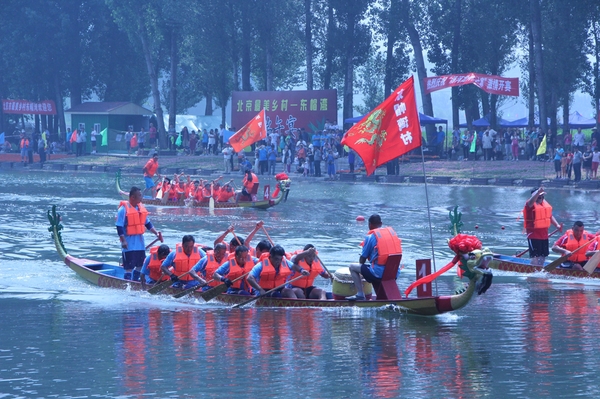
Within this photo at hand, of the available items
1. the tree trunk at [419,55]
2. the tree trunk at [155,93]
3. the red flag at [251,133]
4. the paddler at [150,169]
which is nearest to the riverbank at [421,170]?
the tree trunk at [155,93]

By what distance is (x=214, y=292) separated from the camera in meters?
17.8

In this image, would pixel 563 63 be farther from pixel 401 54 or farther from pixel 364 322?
pixel 364 322

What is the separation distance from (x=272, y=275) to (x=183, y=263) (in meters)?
2.02

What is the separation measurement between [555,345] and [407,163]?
39011 mm

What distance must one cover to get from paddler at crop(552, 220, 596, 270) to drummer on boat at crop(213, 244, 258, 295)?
677 cm

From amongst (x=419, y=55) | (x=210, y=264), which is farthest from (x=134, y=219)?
(x=419, y=55)

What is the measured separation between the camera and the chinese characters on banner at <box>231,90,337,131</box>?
5547cm

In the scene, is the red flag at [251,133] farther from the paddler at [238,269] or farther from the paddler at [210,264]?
the paddler at [238,269]

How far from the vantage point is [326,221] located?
107 feet

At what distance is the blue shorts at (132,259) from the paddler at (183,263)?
57.0 inches

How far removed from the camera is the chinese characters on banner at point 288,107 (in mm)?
55469

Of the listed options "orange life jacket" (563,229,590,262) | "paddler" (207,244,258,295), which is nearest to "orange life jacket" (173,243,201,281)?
"paddler" (207,244,258,295)

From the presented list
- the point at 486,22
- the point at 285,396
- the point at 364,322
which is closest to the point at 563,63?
the point at 486,22

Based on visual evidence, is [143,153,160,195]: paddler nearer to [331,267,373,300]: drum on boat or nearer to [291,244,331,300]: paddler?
[291,244,331,300]: paddler
